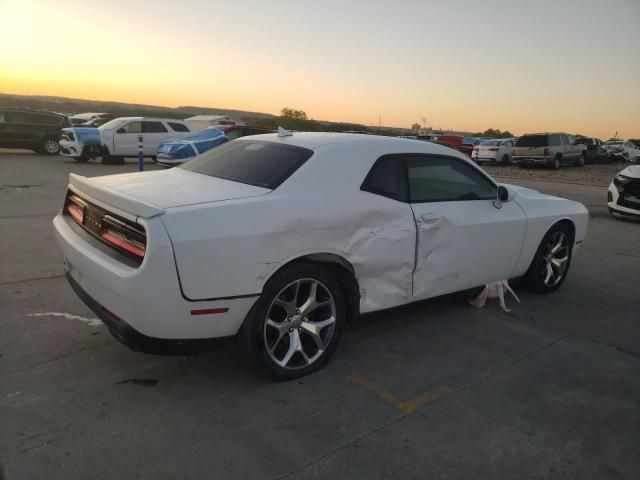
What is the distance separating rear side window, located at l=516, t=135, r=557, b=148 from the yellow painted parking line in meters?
24.2

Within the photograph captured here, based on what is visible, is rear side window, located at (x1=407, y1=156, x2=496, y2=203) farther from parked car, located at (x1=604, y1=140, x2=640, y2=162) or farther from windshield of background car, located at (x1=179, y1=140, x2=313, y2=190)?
parked car, located at (x1=604, y1=140, x2=640, y2=162)

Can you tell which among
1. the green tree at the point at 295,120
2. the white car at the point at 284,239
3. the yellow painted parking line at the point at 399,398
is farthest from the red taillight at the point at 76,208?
the green tree at the point at 295,120

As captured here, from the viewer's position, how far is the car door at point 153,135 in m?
18.5

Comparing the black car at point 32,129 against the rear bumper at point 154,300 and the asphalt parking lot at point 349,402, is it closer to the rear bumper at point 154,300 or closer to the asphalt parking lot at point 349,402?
the asphalt parking lot at point 349,402

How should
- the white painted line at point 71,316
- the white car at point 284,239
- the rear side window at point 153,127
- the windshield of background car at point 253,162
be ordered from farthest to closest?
the rear side window at point 153,127
the white painted line at point 71,316
the windshield of background car at point 253,162
the white car at point 284,239

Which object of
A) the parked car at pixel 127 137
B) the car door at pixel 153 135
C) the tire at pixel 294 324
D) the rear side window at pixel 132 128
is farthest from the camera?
the car door at pixel 153 135

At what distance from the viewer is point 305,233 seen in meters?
3.08

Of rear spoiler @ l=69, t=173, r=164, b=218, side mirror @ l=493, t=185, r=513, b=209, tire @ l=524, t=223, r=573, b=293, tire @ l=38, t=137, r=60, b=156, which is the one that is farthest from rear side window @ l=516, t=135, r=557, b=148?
rear spoiler @ l=69, t=173, r=164, b=218

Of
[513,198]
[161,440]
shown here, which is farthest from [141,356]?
[513,198]

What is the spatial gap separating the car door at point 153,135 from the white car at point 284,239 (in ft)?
50.5

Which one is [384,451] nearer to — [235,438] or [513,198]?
[235,438]

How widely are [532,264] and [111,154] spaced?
16585 mm

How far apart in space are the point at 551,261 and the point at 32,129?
66.0 ft

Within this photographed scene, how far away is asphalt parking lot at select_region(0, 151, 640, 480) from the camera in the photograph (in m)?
2.48
